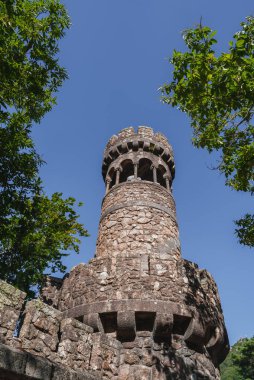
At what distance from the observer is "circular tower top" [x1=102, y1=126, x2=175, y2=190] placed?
12117 millimetres

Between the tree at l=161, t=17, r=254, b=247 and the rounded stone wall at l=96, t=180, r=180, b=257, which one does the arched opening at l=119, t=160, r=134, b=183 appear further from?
the tree at l=161, t=17, r=254, b=247

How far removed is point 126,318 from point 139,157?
22.4 feet

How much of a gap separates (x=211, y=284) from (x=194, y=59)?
532 cm

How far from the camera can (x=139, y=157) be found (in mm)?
12086

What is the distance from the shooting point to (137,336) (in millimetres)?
6531

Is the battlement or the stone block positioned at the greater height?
the battlement

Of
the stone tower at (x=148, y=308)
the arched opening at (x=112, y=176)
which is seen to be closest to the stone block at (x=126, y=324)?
the stone tower at (x=148, y=308)

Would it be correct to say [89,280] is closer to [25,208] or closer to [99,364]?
[99,364]

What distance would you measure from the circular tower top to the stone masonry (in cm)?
311

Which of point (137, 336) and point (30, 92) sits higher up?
point (30, 92)

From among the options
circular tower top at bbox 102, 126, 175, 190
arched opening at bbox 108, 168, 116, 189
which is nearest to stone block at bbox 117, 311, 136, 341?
circular tower top at bbox 102, 126, 175, 190

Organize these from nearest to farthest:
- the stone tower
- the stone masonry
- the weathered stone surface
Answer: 1. the weathered stone surface
2. the stone masonry
3. the stone tower

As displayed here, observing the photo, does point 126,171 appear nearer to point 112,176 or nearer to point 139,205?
point 112,176

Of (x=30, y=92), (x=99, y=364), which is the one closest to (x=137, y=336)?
(x=99, y=364)
